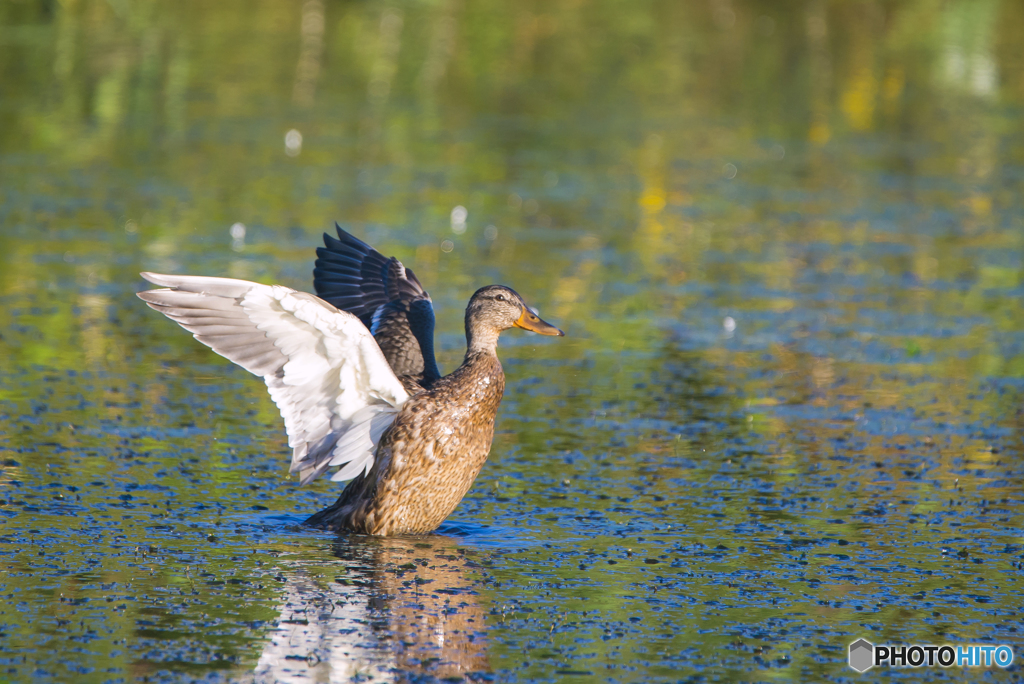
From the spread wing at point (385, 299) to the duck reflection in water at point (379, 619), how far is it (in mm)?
1285

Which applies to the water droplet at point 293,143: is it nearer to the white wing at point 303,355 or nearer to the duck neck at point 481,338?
the duck neck at point 481,338

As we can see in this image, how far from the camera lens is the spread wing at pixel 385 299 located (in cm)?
818

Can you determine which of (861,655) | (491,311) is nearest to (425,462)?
(491,311)

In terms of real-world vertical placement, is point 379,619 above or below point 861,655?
above

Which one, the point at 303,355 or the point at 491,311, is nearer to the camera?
the point at 303,355

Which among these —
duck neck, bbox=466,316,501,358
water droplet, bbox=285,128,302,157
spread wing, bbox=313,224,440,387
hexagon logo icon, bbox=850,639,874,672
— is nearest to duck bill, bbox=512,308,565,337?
duck neck, bbox=466,316,501,358

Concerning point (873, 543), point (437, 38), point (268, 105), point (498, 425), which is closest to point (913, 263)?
point (498, 425)

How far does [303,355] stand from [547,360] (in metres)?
4.22

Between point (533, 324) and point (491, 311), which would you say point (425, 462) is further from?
point (533, 324)

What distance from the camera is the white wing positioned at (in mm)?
6980

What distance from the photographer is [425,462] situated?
7.41 m

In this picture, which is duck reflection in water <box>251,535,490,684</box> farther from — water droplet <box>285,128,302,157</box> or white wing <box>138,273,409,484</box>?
water droplet <box>285,128,302,157</box>

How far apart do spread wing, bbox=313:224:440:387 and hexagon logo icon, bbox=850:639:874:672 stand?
281 centimetres

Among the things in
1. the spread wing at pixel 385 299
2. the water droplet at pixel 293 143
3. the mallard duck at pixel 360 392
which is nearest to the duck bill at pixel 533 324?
the mallard duck at pixel 360 392
